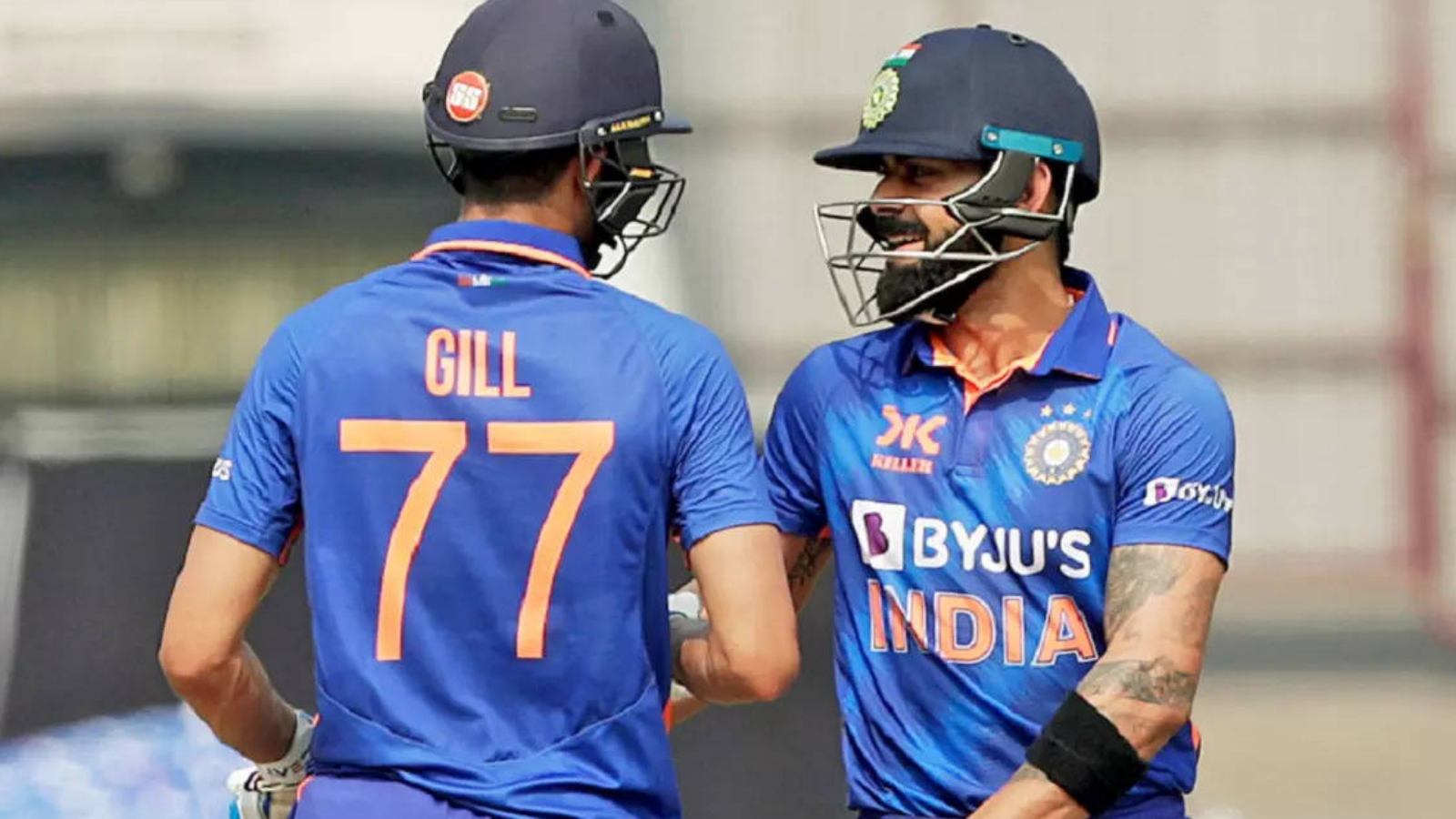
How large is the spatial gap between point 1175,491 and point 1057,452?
140mm

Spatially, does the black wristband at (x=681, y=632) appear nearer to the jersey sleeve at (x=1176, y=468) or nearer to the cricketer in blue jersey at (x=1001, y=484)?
the cricketer in blue jersey at (x=1001, y=484)

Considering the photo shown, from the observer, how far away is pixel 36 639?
385 cm

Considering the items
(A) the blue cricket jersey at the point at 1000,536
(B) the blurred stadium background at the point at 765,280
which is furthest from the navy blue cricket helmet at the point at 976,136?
(B) the blurred stadium background at the point at 765,280

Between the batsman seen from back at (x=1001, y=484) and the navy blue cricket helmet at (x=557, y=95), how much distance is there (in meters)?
0.37

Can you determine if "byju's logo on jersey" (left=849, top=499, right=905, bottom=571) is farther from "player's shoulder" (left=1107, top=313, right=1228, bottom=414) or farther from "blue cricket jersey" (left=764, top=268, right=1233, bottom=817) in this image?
"player's shoulder" (left=1107, top=313, right=1228, bottom=414)

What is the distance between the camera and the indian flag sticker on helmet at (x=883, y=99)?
254 centimetres

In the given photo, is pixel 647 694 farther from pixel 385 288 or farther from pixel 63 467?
pixel 63 467

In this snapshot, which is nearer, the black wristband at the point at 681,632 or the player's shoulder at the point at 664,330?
the player's shoulder at the point at 664,330

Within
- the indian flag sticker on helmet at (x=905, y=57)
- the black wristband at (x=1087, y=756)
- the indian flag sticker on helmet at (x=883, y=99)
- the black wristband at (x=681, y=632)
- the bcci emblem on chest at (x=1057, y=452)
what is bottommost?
the black wristband at (x=1087, y=756)

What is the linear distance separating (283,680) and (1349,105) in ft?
7.58

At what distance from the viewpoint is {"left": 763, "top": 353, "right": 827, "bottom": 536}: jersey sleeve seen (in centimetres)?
259

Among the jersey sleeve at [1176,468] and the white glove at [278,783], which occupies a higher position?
the jersey sleeve at [1176,468]

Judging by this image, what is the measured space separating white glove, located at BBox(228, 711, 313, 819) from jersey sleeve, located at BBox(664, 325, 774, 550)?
50 cm

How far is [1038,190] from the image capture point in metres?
2.53
